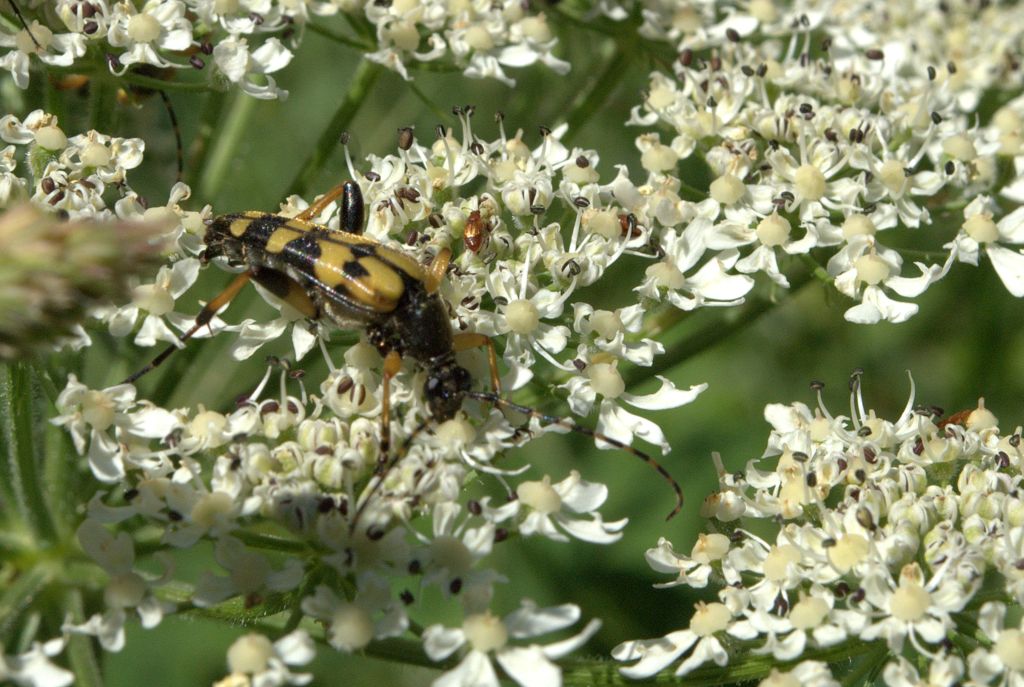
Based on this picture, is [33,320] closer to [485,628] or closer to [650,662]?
[485,628]

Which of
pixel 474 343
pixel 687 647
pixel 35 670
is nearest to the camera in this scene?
pixel 35 670

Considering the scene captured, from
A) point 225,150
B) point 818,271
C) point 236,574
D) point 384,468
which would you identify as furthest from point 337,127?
point 236,574

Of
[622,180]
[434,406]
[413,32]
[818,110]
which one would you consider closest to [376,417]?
[434,406]

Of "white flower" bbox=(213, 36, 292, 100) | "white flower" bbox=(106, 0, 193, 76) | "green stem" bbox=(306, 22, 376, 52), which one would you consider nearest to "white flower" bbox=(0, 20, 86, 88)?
"white flower" bbox=(106, 0, 193, 76)

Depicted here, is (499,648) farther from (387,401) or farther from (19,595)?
(19,595)

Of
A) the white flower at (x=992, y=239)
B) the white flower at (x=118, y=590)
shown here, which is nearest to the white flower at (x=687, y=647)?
the white flower at (x=118, y=590)

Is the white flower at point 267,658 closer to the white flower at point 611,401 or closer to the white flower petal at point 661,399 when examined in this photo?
the white flower at point 611,401
